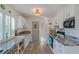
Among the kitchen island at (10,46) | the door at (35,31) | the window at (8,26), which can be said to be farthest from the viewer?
the door at (35,31)

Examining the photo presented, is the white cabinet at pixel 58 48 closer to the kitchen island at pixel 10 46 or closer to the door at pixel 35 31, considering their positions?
the kitchen island at pixel 10 46

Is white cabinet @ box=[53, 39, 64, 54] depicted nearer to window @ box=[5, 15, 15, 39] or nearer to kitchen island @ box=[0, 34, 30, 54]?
kitchen island @ box=[0, 34, 30, 54]

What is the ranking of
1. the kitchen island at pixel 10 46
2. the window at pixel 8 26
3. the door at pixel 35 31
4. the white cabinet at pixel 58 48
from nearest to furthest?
the kitchen island at pixel 10 46
the white cabinet at pixel 58 48
the window at pixel 8 26
the door at pixel 35 31

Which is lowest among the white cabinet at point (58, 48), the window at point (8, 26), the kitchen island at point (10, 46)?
the white cabinet at point (58, 48)

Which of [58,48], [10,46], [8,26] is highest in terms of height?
[8,26]

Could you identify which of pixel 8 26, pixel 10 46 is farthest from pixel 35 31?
pixel 10 46

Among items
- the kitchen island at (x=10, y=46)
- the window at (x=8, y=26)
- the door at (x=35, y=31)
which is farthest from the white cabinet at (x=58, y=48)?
the door at (x=35, y=31)

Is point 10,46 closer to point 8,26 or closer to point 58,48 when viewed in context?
point 58,48

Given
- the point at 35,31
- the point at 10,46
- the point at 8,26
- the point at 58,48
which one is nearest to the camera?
the point at 10,46

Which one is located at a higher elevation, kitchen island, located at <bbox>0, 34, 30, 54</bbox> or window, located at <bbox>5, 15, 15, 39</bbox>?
window, located at <bbox>5, 15, 15, 39</bbox>

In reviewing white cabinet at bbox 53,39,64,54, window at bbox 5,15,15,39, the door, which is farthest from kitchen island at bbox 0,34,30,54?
the door
